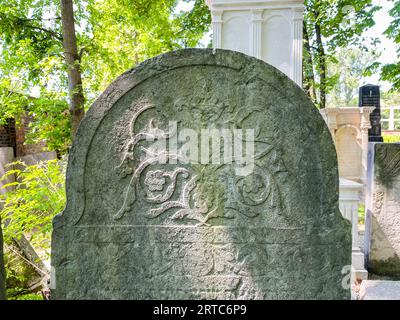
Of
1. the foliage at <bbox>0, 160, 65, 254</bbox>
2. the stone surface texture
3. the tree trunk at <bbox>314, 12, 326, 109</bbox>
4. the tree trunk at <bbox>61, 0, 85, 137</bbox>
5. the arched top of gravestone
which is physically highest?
the tree trunk at <bbox>314, 12, 326, 109</bbox>

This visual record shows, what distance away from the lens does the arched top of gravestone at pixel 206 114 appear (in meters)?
1.99

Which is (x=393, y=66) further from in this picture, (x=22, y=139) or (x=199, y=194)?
(x=22, y=139)

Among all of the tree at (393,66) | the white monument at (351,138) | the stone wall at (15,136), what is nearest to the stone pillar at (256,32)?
the tree at (393,66)

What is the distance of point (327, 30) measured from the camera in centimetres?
1103

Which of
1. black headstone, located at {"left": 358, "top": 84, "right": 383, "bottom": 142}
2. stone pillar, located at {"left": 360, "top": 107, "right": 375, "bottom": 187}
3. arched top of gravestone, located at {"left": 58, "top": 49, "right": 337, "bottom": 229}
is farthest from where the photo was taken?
black headstone, located at {"left": 358, "top": 84, "right": 383, "bottom": 142}

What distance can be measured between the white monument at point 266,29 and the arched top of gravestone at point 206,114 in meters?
2.95

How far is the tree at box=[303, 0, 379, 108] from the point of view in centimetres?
966

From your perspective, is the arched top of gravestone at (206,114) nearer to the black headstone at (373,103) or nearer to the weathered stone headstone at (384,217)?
the weathered stone headstone at (384,217)

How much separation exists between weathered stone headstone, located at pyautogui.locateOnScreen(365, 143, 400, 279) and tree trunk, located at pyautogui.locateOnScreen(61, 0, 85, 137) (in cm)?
497

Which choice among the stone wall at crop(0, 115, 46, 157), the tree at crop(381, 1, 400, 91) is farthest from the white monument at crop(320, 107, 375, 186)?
the stone wall at crop(0, 115, 46, 157)

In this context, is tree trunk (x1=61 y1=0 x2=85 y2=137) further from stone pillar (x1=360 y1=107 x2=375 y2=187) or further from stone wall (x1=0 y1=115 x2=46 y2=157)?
stone pillar (x1=360 y1=107 x2=375 y2=187)

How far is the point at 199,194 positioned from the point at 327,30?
441 inches

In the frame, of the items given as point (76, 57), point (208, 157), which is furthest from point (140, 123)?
point (76, 57)

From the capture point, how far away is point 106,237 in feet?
6.80
